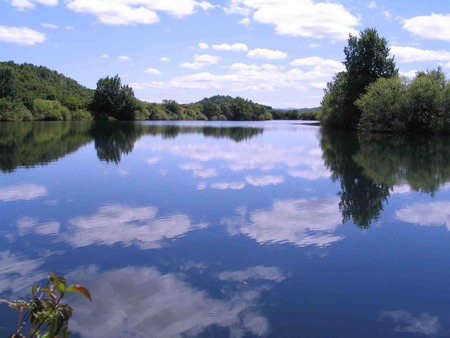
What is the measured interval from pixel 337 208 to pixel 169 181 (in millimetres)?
6536

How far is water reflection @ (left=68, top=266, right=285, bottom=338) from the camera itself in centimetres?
485

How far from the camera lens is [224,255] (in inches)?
294

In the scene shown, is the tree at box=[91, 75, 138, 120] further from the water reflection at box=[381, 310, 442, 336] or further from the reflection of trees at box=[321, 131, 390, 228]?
the water reflection at box=[381, 310, 442, 336]

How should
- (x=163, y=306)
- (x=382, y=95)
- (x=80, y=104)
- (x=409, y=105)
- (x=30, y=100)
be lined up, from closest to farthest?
(x=163, y=306)
(x=409, y=105)
(x=382, y=95)
(x=30, y=100)
(x=80, y=104)

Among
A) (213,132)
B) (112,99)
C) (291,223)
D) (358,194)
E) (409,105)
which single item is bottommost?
(291,223)

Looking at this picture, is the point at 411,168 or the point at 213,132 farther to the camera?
the point at 213,132

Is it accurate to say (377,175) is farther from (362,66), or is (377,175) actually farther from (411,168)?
(362,66)

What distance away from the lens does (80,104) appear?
110 meters

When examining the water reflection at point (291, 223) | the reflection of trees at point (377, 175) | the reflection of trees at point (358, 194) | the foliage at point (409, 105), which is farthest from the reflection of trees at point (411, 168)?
the foliage at point (409, 105)

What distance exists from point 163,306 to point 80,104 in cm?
11259

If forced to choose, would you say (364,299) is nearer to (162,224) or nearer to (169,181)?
(162,224)

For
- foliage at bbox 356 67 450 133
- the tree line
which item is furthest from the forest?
foliage at bbox 356 67 450 133

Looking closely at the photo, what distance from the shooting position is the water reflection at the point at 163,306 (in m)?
4.85

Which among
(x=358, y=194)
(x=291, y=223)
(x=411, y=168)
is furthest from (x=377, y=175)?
(x=291, y=223)
